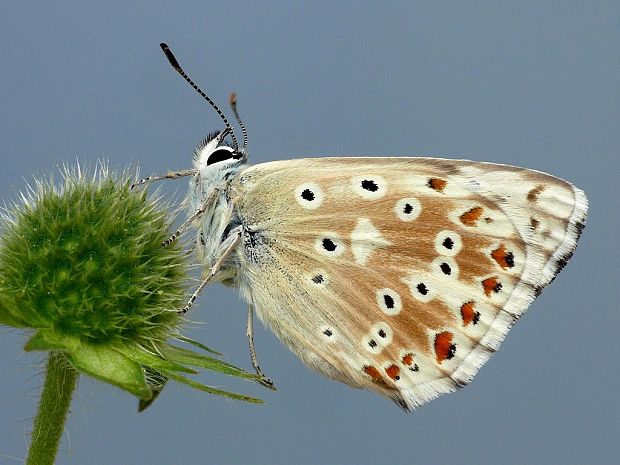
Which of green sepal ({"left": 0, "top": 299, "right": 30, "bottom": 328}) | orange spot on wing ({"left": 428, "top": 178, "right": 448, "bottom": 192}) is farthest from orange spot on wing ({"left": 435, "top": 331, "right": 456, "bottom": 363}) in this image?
green sepal ({"left": 0, "top": 299, "right": 30, "bottom": 328})

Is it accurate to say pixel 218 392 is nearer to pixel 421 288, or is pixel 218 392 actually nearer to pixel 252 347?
pixel 252 347

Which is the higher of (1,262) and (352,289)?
(1,262)

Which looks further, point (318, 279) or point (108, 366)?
point (318, 279)

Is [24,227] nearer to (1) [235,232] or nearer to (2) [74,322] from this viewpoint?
(2) [74,322]

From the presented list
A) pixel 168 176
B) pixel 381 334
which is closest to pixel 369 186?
pixel 381 334

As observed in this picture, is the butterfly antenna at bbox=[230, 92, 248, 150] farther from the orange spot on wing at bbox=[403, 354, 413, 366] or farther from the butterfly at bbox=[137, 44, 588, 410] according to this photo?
the orange spot on wing at bbox=[403, 354, 413, 366]

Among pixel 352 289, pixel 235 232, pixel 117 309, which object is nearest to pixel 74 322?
pixel 117 309
